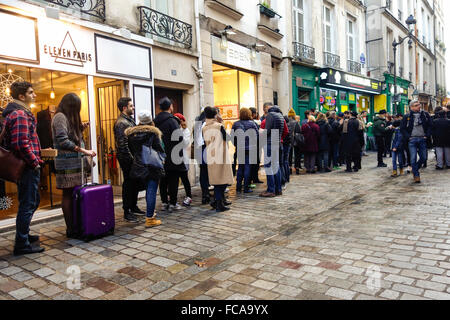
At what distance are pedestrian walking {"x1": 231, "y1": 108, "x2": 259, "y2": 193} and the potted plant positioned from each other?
653 cm

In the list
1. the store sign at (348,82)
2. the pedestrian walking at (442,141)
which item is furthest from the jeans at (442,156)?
the store sign at (348,82)

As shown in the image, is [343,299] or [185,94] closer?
[343,299]

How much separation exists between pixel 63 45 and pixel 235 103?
6.62 metres

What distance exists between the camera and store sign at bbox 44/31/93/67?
5.79 meters

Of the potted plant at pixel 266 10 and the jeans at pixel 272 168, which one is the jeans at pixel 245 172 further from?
the potted plant at pixel 266 10

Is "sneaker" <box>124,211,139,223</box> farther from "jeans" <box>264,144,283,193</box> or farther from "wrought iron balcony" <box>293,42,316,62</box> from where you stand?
"wrought iron balcony" <box>293,42,316,62</box>

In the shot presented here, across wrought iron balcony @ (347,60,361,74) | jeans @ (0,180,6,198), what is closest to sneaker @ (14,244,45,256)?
jeans @ (0,180,6,198)

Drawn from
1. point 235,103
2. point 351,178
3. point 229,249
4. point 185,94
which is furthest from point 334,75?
→ point 229,249

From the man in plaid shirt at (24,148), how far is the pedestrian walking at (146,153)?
1.32 m

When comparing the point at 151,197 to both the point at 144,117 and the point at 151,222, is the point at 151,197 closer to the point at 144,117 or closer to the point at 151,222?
the point at 151,222
